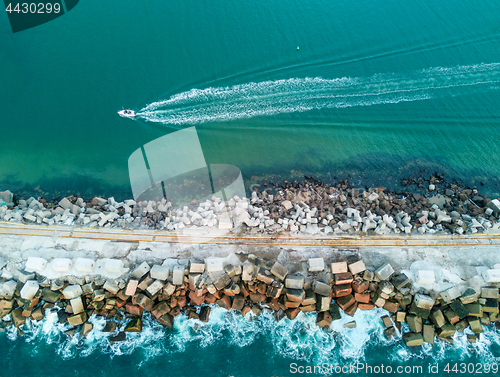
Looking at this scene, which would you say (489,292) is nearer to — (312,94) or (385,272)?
(385,272)

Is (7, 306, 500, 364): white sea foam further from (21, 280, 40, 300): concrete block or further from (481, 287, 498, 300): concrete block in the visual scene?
(481, 287, 498, 300): concrete block

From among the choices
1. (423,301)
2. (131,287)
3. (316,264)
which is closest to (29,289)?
(131,287)

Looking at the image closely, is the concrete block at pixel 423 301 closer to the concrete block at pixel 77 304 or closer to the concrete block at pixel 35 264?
the concrete block at pixel 77 304

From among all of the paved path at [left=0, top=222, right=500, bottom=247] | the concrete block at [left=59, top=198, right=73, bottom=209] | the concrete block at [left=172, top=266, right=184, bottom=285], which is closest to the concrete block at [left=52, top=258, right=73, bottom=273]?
the paved path at [left=0, top=222, right=500, bottom=247]

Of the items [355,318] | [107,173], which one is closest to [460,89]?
[355,318]

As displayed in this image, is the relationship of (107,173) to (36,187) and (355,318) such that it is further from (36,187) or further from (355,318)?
(355,318)

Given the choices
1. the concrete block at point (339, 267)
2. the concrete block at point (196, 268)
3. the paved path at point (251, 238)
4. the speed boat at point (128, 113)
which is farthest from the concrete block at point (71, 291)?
the concrete block at point (339, 267)
